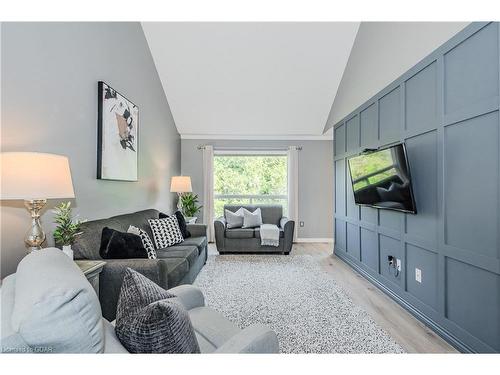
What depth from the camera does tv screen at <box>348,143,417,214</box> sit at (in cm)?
227

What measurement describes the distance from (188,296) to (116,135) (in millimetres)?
2075

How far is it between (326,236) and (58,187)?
16.5ft

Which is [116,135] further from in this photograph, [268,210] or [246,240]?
[268,210]

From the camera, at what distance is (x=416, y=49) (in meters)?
2.31

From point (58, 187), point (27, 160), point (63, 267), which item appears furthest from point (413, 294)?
point (27, 160)

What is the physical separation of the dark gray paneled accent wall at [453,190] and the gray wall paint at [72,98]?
305 cm

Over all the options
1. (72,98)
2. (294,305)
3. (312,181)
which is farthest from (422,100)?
(312,181)

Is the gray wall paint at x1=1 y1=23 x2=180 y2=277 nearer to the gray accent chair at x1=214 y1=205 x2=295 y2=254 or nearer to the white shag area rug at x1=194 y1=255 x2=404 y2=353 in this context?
the gray accent chair at x1=214 y1=205 x2=295 y2=254

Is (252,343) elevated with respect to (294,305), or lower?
elevated

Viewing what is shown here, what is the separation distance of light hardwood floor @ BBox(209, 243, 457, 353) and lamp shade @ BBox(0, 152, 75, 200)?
2.62 metres

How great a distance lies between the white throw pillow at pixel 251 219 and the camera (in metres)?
4.78

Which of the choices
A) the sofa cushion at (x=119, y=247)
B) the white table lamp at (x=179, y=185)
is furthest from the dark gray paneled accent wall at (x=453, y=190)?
the white table lamp at (x=179, y=185)

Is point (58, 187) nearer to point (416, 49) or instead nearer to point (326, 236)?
point (416, 49)

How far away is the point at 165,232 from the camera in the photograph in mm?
3312
